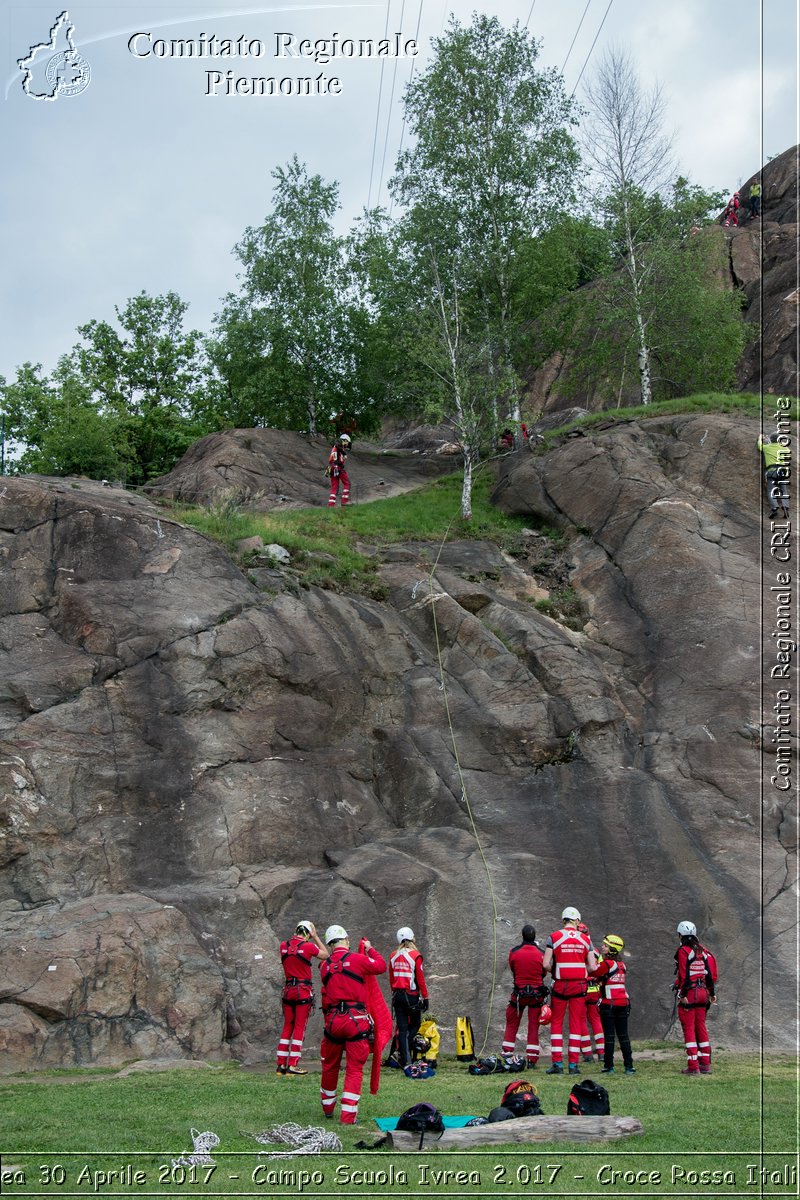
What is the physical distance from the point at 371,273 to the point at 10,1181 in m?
38.5

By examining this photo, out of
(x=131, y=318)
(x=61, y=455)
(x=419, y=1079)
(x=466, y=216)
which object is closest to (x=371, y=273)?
(x=466, y=216)

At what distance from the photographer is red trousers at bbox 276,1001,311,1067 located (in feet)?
57.4

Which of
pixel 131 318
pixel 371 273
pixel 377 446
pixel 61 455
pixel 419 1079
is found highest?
pixel 131 318

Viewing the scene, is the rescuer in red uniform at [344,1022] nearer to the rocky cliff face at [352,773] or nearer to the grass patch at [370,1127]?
the grass patch at [370,1127]

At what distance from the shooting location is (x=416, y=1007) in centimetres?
1805

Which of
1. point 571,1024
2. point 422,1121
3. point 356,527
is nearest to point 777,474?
point 356,527

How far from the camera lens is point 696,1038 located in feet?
57.1

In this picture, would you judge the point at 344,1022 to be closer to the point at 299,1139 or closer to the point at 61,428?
the point at 299,1139

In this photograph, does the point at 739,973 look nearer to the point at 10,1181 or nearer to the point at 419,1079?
the point at 419,1079

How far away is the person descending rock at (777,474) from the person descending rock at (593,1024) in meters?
17.7

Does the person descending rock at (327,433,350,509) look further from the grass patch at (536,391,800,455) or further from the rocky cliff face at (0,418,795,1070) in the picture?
the rocky cliff face at (0,418,795,1070)

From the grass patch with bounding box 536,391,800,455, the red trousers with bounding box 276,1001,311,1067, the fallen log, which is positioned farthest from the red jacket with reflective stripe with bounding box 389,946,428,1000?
the grass patch with bounding box 536,391,800,455

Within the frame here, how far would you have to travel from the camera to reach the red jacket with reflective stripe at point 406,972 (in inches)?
706

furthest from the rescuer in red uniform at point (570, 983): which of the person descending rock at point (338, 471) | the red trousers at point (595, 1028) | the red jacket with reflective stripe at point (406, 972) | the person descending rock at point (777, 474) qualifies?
the person descending rock at point (338, 471)
